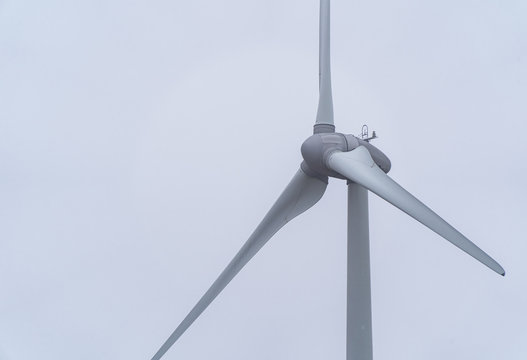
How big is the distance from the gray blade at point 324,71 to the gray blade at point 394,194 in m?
2.38

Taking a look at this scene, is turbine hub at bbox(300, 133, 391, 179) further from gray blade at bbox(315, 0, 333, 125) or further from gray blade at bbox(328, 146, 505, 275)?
gray blade at bbox(315, 0, 333, 125)

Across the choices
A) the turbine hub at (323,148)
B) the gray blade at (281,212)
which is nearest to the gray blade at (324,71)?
the turbine hub at (323,148)

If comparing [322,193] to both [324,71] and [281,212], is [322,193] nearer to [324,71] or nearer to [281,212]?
[281,212]

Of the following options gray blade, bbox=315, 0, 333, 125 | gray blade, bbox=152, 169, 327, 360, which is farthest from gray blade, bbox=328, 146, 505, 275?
gray blade, bbox=315, 0, 333, 125

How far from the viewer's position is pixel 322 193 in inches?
577

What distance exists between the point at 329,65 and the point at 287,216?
4.86 metres

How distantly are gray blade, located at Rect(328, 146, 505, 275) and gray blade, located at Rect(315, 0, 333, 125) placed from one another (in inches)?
93.8

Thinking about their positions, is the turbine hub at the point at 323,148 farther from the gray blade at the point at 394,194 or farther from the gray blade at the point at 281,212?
the gray blade at the point at 281,212

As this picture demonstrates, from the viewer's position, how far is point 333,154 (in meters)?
12.8

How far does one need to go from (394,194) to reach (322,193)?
3933 mm

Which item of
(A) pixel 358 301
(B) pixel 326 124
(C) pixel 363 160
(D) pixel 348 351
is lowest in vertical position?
(D) pixel 348 351

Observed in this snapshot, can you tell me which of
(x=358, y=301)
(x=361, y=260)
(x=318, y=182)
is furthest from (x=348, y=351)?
(x=318, y=182)

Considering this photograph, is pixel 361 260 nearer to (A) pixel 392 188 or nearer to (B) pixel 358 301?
(B) pixel 358 301

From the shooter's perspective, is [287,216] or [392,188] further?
[287,216]
